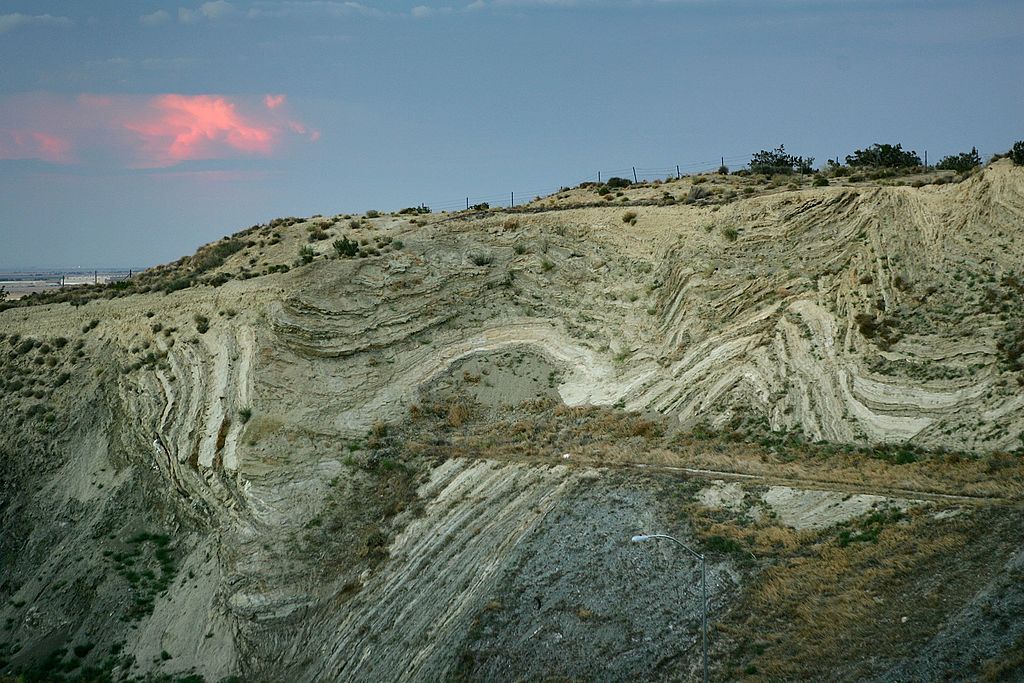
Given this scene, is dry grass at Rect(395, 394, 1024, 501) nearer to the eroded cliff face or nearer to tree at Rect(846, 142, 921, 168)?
the eroded cliff face

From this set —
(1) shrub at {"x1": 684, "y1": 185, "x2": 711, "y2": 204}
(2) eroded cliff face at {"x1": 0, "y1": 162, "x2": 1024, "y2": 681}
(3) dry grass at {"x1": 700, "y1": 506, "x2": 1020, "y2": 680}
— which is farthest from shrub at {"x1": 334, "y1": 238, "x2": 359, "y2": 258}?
(3) dry grass at {"x1": 700, "y1": 506, "x2": 1020, "y2": 680}

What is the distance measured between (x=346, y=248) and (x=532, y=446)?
49.5 feet

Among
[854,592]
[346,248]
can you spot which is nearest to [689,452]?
[854,592]

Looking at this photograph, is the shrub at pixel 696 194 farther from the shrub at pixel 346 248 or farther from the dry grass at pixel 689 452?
the shrub at pixel 346 248

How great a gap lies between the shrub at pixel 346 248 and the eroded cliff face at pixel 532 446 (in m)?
0.86

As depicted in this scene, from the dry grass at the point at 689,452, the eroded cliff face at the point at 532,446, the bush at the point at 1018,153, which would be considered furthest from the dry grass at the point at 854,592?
the bush at the point at 1018,153

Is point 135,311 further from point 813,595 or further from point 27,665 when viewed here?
point 813,595

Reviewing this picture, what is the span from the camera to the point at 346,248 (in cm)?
4438

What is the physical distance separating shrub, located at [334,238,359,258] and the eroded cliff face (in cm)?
86

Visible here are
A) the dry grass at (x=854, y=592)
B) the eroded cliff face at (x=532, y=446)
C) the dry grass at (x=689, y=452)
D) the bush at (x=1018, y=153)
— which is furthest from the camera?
the bush at (x=1018, y=153)

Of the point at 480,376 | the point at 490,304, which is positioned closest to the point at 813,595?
the point at 480,376

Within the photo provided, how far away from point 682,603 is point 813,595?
322 centimetres

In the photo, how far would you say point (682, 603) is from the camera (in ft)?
81.4

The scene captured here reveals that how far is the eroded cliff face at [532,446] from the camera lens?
25.3 meters
